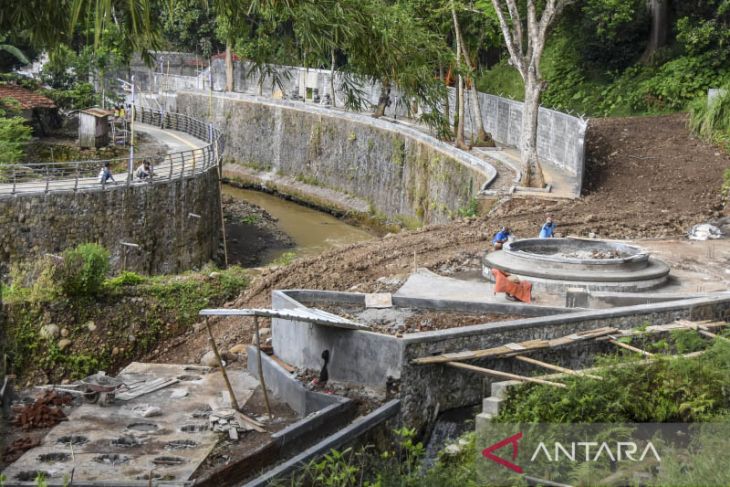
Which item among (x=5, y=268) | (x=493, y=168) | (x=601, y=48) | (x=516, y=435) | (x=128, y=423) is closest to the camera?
(x=516, y=435)

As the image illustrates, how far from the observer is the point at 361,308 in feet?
58.1

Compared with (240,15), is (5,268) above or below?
below

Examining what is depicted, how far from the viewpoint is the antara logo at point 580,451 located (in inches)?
463

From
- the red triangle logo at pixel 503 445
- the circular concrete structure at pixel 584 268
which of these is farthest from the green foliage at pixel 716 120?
the red triangle logo at pixel 503 445

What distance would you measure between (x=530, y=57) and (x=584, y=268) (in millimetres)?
13168

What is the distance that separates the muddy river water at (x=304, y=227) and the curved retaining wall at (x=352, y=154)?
1873mm

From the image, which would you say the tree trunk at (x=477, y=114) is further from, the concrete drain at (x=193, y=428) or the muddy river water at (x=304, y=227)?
the concrete drain at (x=193, y=428)

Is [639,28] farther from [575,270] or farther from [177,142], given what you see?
[575,270]

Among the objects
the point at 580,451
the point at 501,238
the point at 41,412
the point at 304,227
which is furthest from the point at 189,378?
the point at 304,227

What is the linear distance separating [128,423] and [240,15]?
5337 mm

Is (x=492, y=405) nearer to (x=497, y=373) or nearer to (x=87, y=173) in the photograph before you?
(x=497, y=373)

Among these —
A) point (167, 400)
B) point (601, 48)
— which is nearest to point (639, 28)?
point (601, 48)

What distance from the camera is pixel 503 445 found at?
1215 cm

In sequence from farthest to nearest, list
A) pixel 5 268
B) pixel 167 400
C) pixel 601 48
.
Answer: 1. pixel 601 48
2. pixel 5 268
3. pixel 167 400
